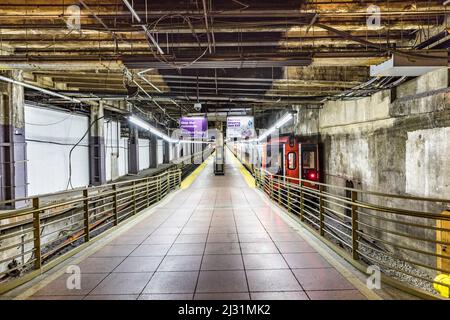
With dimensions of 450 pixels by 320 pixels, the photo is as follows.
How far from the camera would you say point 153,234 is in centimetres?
586

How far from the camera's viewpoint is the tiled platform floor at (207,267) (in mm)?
3305

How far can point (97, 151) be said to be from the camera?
13594mm

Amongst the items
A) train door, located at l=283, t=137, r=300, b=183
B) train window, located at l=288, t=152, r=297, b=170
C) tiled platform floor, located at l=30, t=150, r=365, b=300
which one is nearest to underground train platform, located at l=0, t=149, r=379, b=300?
tiled platform floor, located at l=30, t=150, r=365, b=300

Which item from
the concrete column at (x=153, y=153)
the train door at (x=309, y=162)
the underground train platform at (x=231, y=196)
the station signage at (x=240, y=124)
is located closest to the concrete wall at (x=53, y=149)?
the underground train platform at (x=231, y=196)

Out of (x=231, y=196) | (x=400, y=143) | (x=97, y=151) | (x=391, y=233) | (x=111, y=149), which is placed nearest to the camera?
(x=391, y=233)

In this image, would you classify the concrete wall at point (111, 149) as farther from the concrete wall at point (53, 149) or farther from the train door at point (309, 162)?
the train door at point (309, 162)

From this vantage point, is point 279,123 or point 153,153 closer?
point 279,123

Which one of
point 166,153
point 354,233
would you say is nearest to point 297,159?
point 354,233

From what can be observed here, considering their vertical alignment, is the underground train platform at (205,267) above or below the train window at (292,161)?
below

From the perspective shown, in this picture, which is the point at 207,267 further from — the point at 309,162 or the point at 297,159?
the point at 297,159

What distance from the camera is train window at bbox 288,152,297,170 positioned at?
1380cm

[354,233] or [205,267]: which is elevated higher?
[354,233]

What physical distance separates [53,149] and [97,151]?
2.78 m

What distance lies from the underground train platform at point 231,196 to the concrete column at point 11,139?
39 millimetres
